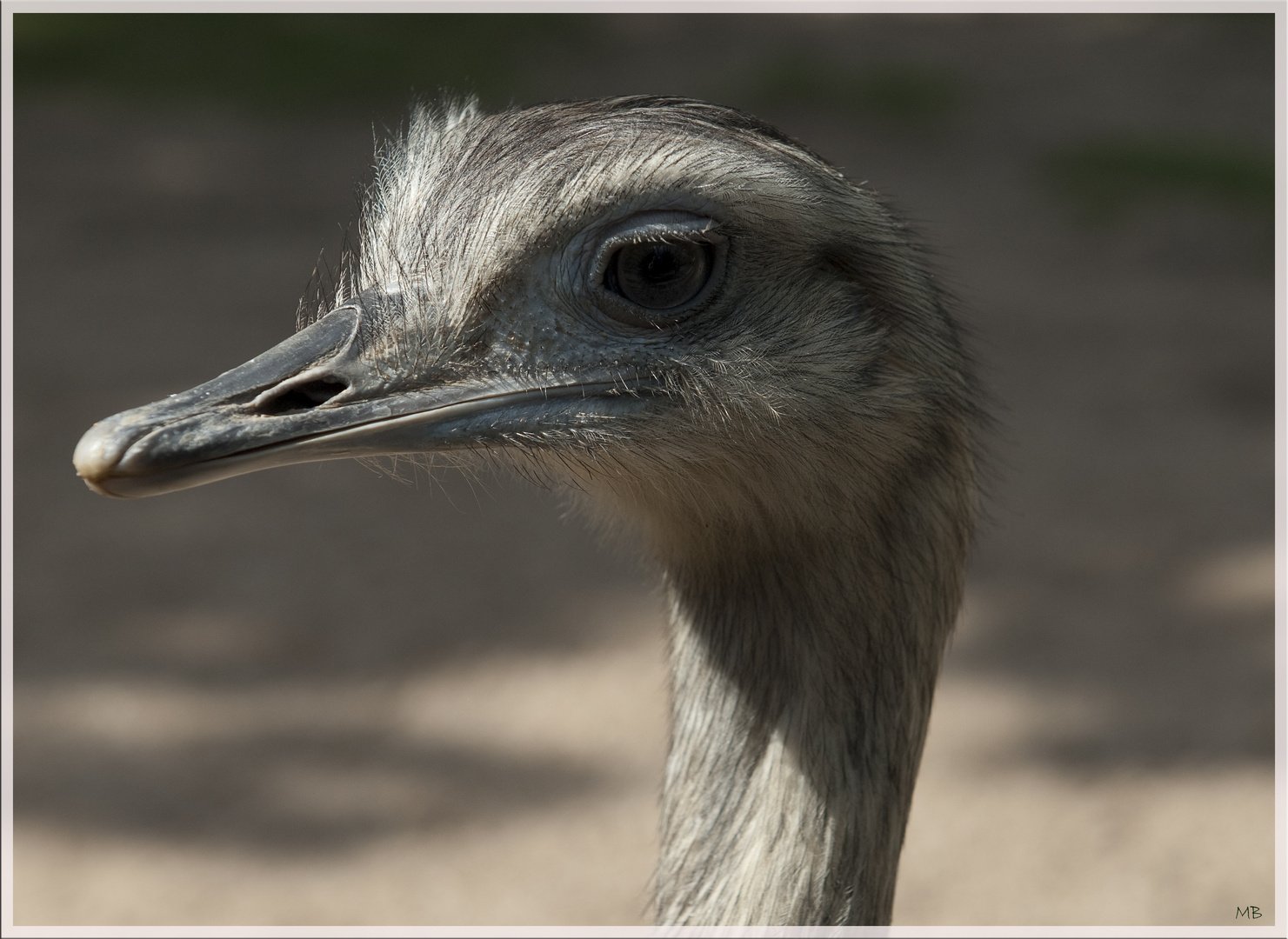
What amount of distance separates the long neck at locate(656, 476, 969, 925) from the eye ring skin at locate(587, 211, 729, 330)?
0.29m

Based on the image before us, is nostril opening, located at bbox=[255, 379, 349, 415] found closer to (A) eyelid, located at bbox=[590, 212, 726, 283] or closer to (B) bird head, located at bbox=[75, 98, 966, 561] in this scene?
(B) bird head, located at bbox=[75, 98, 966, 561]

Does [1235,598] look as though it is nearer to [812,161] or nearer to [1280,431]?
[1280,431]

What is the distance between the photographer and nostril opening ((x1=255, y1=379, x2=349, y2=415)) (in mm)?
1582

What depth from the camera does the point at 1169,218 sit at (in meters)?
6.58

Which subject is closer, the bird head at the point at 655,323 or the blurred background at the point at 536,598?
the bird head at the point at 655,323

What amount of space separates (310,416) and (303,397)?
5cm

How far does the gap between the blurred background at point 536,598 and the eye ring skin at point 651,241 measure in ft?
1.44

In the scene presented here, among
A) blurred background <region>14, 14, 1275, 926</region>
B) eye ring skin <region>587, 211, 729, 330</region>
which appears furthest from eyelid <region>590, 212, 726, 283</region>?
blurred background <region>14, 14, 1275, 926</region>

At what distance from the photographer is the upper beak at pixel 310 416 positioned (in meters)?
1.50

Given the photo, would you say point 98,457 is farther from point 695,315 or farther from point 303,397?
point 695,315

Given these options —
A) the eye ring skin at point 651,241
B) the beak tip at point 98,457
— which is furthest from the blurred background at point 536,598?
the beak tip at point 98,457

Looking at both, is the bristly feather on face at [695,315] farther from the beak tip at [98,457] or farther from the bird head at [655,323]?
the beak tip at [98,457]

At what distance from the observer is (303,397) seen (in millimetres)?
1615

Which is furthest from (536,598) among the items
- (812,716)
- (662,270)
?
(662,270)
